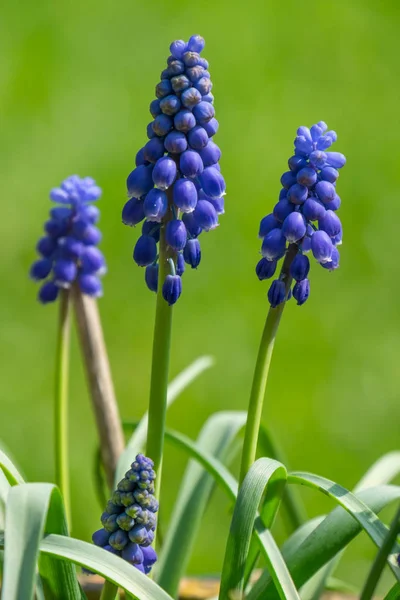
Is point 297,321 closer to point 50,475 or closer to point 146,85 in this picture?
point 50,475

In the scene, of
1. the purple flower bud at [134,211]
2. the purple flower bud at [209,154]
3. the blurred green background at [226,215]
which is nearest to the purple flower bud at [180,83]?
the purple flower bud at [209,154]

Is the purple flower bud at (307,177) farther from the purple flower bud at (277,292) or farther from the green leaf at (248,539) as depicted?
the green leaf at (248,539)

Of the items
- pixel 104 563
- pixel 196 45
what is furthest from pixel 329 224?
pixel 104 563

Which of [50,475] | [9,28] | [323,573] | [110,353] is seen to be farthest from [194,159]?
[9,28]

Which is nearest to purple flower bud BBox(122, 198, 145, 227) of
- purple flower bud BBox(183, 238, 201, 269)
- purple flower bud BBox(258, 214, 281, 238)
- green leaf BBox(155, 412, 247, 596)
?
purple flower bud BBox(183, 238, 201, 269)

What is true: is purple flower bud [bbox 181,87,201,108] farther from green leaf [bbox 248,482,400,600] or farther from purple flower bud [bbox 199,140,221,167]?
green leaf [bbox 248,482,400,600]

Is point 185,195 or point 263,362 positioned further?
point 263,362

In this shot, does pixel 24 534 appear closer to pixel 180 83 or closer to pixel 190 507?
pixel 180 83
